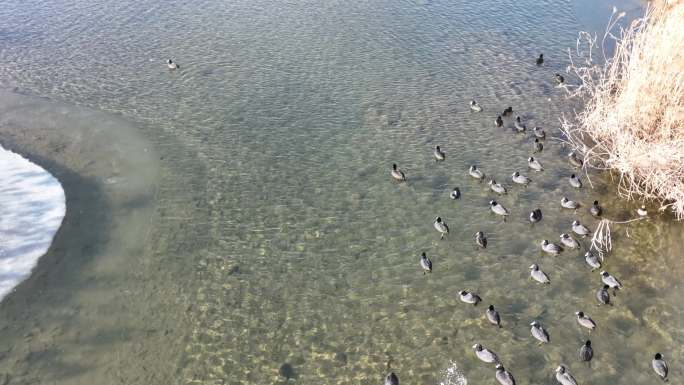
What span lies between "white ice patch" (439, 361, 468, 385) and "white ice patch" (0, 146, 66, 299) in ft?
45.7

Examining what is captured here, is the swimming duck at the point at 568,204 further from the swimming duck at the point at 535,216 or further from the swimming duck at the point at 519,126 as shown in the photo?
the swimming duck at the point at 519,126

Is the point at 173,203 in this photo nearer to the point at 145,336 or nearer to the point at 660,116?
the point at 145,336

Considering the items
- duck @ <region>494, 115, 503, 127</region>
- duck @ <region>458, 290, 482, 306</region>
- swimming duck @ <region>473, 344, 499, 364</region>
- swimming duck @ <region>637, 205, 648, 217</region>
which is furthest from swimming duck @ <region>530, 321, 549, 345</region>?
duck @ <region>494, 115, 503, 127</region>

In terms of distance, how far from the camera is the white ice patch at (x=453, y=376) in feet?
48.1

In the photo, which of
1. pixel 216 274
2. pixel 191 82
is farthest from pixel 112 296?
pixel 191 82

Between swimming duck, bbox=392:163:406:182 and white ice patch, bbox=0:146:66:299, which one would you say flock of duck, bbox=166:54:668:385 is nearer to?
A: swimming duck, bbox=392:163:406:182

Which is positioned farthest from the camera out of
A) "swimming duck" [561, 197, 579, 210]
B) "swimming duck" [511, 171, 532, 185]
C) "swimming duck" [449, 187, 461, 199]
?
"swimming duck" [511, 171, 532, 185]

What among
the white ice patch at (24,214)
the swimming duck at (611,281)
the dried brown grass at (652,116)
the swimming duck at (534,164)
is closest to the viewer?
the swimming duck at (611,281)

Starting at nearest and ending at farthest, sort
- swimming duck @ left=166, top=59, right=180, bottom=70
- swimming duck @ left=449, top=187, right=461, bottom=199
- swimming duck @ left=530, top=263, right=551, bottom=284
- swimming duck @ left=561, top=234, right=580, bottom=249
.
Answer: swimming duck @ left=530, top=263, right=551, bottom=284 < swimming duck @ left=561, top=234, right=580, bottom=249 < swimming duck @ left=449, top=187, right=461, bottom=199 < swimming duck @ left=166, top=59, right=180, bottom=70

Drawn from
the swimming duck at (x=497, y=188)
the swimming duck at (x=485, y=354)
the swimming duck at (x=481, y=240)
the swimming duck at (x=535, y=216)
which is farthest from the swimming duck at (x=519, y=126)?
the swimming duck at (x=485, y=354)

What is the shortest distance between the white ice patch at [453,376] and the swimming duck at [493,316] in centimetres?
197

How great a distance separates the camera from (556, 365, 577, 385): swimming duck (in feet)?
47.0

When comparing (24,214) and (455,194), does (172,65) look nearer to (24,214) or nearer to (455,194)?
(24,214)

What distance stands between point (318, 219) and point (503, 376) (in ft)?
28.9
